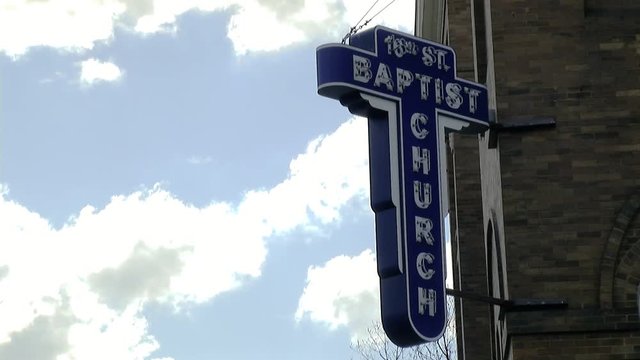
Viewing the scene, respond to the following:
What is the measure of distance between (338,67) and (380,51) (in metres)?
0.71

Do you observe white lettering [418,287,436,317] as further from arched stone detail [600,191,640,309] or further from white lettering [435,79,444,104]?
white lettering [435,79,444,104]

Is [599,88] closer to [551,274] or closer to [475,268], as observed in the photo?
[551,274]

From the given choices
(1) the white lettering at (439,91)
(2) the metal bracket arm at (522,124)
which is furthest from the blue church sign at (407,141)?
(2) the metal bracket arm at (522,124)

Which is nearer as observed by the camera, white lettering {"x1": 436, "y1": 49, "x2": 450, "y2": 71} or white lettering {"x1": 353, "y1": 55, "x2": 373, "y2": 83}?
white lettering {"x1": 353, "y1": 55, "x2": 373, "y2": 83}

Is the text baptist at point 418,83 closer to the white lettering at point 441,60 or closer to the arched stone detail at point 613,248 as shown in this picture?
the white lettering at point 441,60

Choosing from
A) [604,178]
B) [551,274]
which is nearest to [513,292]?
[551,274]

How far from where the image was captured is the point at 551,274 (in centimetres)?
1483

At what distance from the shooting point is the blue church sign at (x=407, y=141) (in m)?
14.3

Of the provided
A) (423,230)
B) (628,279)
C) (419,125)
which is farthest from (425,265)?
(628,279)

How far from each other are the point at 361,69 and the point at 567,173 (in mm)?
2682

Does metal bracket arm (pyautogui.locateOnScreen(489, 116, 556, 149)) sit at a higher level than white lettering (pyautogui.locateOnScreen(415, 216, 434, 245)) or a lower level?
higher

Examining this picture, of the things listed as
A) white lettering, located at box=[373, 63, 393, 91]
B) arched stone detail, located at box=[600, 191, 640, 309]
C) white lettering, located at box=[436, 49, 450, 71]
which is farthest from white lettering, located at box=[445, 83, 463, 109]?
arched stone detail, located at box=[600, 191, 640, 309]

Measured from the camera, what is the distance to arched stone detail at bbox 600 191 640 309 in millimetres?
14680

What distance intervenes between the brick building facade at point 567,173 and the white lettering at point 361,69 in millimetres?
1736
